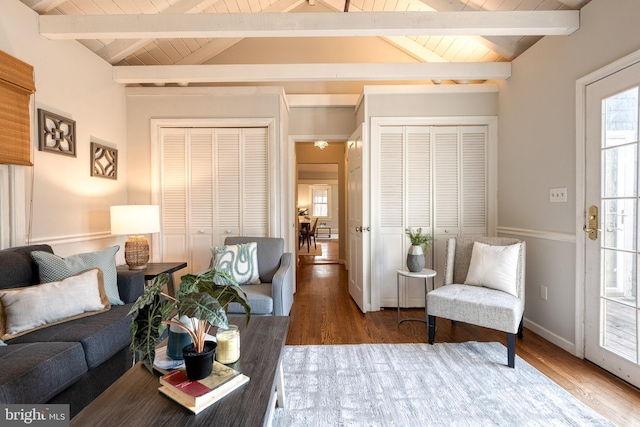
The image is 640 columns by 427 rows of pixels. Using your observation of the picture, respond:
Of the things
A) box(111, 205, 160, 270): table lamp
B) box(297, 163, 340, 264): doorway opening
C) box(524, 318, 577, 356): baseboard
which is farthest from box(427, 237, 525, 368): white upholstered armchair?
box(297, 163, 340, 264): doorway opening

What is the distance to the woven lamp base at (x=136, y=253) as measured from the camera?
8.93ft

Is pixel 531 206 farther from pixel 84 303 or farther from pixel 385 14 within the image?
pixel 84 303

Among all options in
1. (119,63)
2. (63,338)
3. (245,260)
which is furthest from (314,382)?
(119,63)

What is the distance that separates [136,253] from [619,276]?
12.7 feet

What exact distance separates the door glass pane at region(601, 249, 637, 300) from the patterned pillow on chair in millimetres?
2780

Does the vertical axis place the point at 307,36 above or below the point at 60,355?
above

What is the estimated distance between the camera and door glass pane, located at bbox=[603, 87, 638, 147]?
1.91 meters

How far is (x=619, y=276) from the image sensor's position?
2.02m

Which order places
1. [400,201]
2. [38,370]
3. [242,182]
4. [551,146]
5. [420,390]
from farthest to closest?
[242,182]
[400,201]
[551,146]
[420,390]
[38,370]

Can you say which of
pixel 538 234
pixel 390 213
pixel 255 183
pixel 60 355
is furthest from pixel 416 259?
pixel 60 355

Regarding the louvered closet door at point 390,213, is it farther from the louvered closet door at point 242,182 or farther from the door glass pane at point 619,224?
→ the door glass pane at point 619,224

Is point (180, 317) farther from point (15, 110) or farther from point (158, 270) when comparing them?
point (15, 110)

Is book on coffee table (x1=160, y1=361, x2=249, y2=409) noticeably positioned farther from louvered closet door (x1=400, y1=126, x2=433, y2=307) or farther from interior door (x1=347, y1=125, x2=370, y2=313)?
louvered closet door (x1=400, y1=126, x2=433, y2=307)

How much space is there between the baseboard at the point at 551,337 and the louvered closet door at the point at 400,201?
3.38ft
